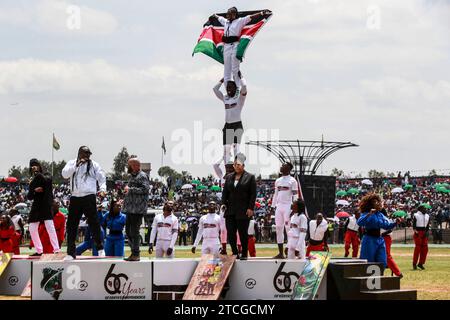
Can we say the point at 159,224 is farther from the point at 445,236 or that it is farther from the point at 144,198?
the point at 445,236

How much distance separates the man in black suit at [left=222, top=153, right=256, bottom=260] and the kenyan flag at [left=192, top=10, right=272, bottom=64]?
6294mm

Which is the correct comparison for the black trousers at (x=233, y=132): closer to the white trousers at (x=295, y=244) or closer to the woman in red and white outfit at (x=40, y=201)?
the white trousers at (x=295, y=244)

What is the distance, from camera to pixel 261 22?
79.1 ft

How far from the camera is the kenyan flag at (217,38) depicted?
24188 mm

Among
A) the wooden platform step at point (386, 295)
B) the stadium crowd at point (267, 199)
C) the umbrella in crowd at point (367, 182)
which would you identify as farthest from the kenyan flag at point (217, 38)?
the umbrella in crowd at point (367, 182)

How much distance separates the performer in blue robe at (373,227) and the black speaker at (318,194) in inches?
915

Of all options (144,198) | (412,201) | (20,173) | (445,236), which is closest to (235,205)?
(144,198)

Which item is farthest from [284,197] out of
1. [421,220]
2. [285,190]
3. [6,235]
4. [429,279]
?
[421,220]

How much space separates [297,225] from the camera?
2464cm

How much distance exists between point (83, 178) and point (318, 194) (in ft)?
88.7

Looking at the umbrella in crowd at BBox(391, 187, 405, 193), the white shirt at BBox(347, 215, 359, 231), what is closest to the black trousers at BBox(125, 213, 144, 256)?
the white shirt at BBox(347, 215, 359, 231)

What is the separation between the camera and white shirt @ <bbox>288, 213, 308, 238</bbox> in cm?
2439
